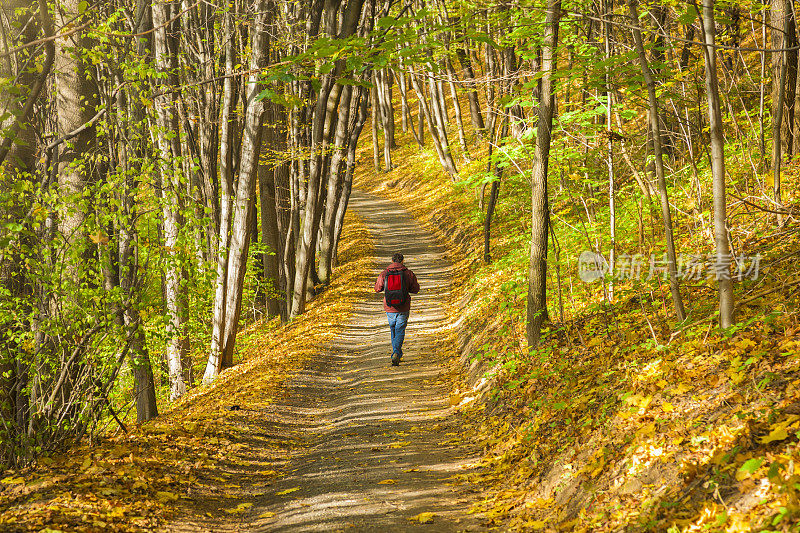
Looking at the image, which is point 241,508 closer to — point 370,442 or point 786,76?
point 370,442

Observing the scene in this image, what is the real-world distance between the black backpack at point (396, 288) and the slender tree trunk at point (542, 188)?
2893 mm

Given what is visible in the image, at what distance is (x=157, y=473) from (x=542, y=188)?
16.6 feet

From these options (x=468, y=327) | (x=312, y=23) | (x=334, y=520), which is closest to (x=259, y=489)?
(x=334, y=520)

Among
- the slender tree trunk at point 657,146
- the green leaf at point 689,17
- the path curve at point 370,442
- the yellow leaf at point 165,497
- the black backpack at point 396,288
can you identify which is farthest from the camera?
the black backpack at point 396,288

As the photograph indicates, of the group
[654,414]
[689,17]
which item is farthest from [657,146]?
[654,414]

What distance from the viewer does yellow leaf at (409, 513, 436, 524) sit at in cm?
452

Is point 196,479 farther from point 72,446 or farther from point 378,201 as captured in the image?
point 378,201

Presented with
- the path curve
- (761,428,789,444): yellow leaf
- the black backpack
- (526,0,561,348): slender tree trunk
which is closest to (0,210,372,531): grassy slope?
the path curve

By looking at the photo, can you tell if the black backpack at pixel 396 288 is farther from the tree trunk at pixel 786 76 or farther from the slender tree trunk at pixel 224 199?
the tree trunk at pixel 786 76

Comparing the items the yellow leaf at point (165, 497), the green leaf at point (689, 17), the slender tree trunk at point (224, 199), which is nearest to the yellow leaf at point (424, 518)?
the yellow leaf at point (165, 497)

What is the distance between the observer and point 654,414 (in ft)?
14.4

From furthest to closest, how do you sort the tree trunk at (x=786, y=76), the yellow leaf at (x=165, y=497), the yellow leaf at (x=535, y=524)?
the tree trunk at (x=786, y=76) → the yellow leaf at (x=165, y=497) → the yellow leaf at (x=535, y=524)

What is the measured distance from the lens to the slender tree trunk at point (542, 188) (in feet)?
21.1

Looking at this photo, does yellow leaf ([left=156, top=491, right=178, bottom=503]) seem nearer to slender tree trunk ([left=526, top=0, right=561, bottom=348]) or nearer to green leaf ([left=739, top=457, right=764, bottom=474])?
green leaf ([left=739, top=457, right=764, bottom=474])
